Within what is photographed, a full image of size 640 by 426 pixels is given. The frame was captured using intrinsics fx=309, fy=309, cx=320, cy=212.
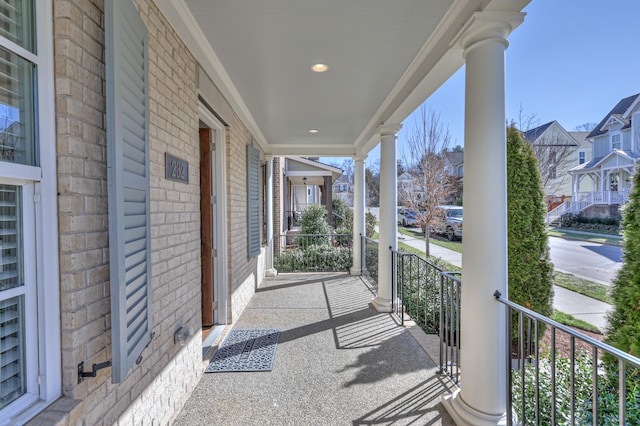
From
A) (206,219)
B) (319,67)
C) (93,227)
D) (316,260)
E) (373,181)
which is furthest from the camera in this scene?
(373,181)

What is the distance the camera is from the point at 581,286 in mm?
6508

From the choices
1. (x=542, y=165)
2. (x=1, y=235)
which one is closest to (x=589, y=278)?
(x=542, y=165)

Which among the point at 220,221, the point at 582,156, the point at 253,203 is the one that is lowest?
the point at 220,221

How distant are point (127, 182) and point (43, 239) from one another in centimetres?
38

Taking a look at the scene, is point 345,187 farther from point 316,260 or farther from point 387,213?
point 387,213

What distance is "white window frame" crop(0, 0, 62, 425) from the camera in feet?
3.55

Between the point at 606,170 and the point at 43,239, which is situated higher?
the point at 606,170

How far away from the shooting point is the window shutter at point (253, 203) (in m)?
4.62

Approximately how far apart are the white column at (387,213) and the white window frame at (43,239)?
3633 millimetres

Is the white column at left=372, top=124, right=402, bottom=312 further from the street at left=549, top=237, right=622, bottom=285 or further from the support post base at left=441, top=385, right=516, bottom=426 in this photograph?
the street at left=549, top=237, right=622, bottom=285

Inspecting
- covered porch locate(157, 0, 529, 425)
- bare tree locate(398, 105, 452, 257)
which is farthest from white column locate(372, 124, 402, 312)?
bare tree locate(398, 105, 452, 257)

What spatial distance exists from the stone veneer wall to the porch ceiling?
0.50 meters

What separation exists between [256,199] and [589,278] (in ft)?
26.0

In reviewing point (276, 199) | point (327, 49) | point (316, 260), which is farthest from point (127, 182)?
point (276, 199)
